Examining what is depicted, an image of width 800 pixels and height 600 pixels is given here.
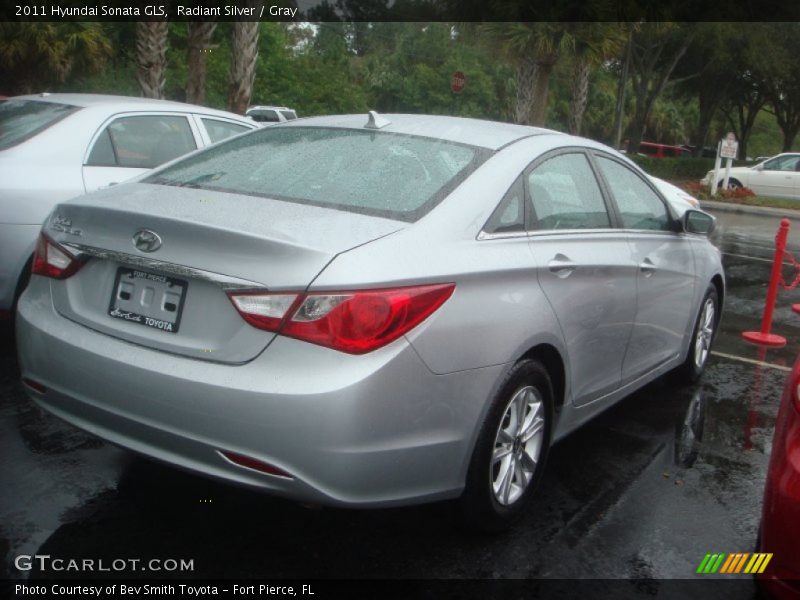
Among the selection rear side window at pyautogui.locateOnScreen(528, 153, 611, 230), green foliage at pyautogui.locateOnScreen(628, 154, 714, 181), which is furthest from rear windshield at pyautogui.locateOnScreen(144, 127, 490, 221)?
green foliage at pyautogui.locateOnScreen(628, 154, 714, 181)

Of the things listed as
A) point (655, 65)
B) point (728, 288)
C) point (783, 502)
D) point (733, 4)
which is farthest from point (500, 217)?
point (655, 65)

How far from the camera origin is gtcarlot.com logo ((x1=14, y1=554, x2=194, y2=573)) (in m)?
3.04

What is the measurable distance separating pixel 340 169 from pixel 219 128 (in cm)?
368

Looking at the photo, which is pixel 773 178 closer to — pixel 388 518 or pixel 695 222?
pixel 695 222

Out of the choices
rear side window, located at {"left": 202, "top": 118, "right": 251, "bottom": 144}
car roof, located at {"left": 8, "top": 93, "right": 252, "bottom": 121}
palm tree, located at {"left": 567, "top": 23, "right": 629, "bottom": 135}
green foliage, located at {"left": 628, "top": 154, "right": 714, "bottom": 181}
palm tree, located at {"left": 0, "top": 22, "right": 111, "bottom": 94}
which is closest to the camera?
car roof, located at {"left": 8, "top": 93, "right": 252, "bottom": 121}

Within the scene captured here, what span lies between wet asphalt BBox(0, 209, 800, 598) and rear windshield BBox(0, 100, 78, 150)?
168cm

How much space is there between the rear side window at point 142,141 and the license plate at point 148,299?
2.91 meters

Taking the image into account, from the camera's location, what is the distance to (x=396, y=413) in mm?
2863

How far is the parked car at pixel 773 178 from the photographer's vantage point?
82.7 ft

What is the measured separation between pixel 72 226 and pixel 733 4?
3094 cm

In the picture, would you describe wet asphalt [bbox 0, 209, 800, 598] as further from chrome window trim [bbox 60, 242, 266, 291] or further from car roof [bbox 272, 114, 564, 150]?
car roof [bbox 272, 114, 564, 150]

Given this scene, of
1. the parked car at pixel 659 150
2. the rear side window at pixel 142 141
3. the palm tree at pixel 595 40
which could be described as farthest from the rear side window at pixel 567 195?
the parked car at pixel 659 150

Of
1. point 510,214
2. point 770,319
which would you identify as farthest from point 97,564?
point 770,319

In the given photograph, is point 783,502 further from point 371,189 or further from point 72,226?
point 72,226
